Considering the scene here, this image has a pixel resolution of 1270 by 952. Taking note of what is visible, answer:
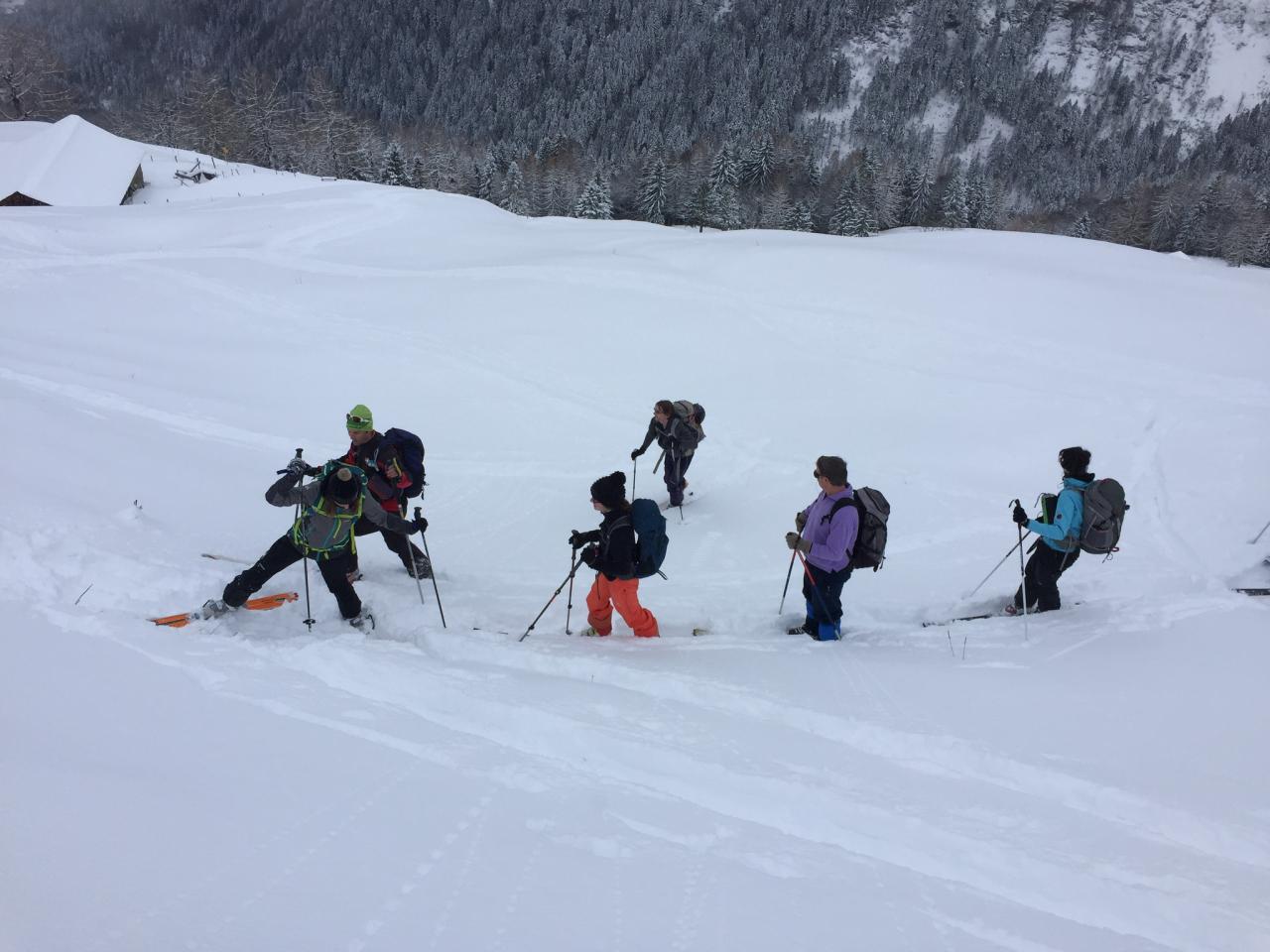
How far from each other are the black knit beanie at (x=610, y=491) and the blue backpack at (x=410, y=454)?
240 cm

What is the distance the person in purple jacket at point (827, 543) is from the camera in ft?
17.3

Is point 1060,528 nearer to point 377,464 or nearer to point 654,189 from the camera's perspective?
point 377,464

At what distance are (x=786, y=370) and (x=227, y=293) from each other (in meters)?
14.4

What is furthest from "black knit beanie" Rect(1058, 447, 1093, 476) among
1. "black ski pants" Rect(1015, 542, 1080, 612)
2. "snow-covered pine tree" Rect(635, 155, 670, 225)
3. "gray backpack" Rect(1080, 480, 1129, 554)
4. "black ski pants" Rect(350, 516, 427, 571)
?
"snow-covered pine tree" Rect(635, 155, 670, 225)

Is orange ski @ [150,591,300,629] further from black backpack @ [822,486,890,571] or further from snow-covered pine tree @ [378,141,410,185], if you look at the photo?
snow-covered pine tree @ [378,141,410,185]

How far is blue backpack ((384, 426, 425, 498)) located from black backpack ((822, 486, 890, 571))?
13.5 feet

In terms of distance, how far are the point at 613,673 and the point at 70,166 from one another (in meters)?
50.7

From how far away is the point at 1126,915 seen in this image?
113 inches

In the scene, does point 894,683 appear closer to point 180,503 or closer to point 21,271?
point 180,503

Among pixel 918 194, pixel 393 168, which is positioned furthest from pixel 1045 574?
pixel 918 194

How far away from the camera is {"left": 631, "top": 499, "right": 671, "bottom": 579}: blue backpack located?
5.03 metres

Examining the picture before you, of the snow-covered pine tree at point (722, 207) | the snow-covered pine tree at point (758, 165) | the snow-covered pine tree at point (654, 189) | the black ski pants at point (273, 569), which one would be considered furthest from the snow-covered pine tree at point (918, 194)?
the black ski pants at point (273, 569)

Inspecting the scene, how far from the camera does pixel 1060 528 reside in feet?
18.9

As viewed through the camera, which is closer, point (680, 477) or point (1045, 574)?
point (1045, 574)
